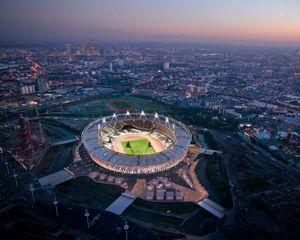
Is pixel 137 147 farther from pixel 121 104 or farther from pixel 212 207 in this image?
pixel 121 104

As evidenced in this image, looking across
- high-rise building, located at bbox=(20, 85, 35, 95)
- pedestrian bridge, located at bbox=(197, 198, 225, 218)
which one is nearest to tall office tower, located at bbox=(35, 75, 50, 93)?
high-rise building, located at bbox=(20, 85, 35, 95)

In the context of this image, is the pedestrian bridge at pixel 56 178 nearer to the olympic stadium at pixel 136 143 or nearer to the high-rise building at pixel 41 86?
the olympic stadium at pixel 136 143

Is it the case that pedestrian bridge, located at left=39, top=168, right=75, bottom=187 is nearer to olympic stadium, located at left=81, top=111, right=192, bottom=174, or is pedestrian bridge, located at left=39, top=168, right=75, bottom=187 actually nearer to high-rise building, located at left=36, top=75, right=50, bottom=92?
olympic stadium, located at left=81, top=111, right=192, bottom=174

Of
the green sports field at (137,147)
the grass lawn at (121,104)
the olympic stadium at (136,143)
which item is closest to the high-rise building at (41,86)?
the grass lawn at (121,104)

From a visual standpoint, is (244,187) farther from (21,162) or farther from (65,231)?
(21,162)

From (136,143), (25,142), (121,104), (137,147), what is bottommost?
(121,104)

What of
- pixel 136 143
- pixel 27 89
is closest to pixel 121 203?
pixel 136 143

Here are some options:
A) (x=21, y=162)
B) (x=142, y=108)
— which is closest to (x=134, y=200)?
(x=21, y=162)
